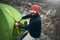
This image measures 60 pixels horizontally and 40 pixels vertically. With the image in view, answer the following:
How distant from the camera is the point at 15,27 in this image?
19.5ft

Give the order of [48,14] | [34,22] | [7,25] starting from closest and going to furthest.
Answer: [34,22], [7,25], [48,14]

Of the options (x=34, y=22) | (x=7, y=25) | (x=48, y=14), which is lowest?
(x=48, y=14)

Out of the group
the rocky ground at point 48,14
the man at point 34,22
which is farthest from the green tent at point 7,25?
the rocky ground at point 48,14

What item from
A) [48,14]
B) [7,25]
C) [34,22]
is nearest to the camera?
[34,22]

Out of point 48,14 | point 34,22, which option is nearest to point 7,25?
point 34,22

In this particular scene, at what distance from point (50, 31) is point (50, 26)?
1.08ft

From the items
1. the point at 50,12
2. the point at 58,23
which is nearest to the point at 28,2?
the point at 50,12

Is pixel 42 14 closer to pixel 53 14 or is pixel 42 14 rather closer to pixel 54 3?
pixel 53 14

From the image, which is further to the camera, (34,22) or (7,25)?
(7,25)

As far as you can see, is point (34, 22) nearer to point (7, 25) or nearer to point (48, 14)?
point (7, 25)

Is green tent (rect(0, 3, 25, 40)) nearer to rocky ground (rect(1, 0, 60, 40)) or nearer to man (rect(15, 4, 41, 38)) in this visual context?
man (rect(15, 4, 41, 38))

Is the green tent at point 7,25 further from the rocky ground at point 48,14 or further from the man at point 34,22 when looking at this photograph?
the rocky ground at point 48,14

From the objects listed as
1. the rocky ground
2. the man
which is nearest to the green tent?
the man

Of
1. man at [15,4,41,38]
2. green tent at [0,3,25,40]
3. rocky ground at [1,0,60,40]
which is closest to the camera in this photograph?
man at [15,4,41,38]
